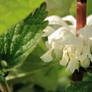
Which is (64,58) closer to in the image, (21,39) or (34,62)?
(21,39)

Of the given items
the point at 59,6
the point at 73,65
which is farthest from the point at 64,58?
the point at 59,6

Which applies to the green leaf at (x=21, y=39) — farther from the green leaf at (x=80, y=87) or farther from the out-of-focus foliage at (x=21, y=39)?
the green leaf at (x=80, y=87)

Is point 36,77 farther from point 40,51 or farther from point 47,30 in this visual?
point 47,30

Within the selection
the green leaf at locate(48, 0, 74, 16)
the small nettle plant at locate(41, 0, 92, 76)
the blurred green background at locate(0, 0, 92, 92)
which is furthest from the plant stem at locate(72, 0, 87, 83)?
the green leaf at locate(48, 0, 74, 16)

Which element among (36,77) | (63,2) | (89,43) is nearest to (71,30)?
(89,43)

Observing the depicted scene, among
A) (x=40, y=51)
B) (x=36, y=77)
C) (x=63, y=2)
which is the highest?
(x=63, y=2)

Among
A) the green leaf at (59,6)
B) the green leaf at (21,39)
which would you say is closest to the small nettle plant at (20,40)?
the green leaf at (21,39)
